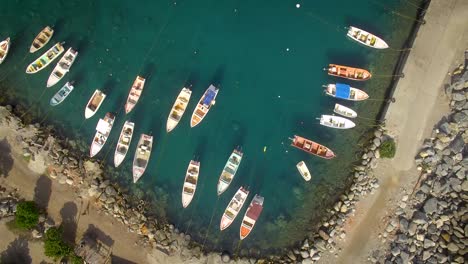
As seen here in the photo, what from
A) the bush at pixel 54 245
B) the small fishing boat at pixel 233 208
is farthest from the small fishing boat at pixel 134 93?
the small fishing boat at pixel 233 208

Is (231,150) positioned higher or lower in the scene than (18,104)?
higher

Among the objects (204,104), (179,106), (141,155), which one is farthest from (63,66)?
(204,104)

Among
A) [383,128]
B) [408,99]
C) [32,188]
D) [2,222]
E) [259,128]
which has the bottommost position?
[2,222]

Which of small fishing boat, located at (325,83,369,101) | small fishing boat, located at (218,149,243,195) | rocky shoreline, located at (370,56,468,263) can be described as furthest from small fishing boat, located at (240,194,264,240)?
small fishing boat, located at (325,83,369,101)

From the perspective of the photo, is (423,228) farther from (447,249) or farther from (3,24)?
(3,24)

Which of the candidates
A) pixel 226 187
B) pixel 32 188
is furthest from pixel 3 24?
pixel 226 187

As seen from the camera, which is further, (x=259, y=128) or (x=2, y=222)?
(x=259, y=128)

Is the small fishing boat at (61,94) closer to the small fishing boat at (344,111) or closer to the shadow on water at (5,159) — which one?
the shadow on water at (5,159)
